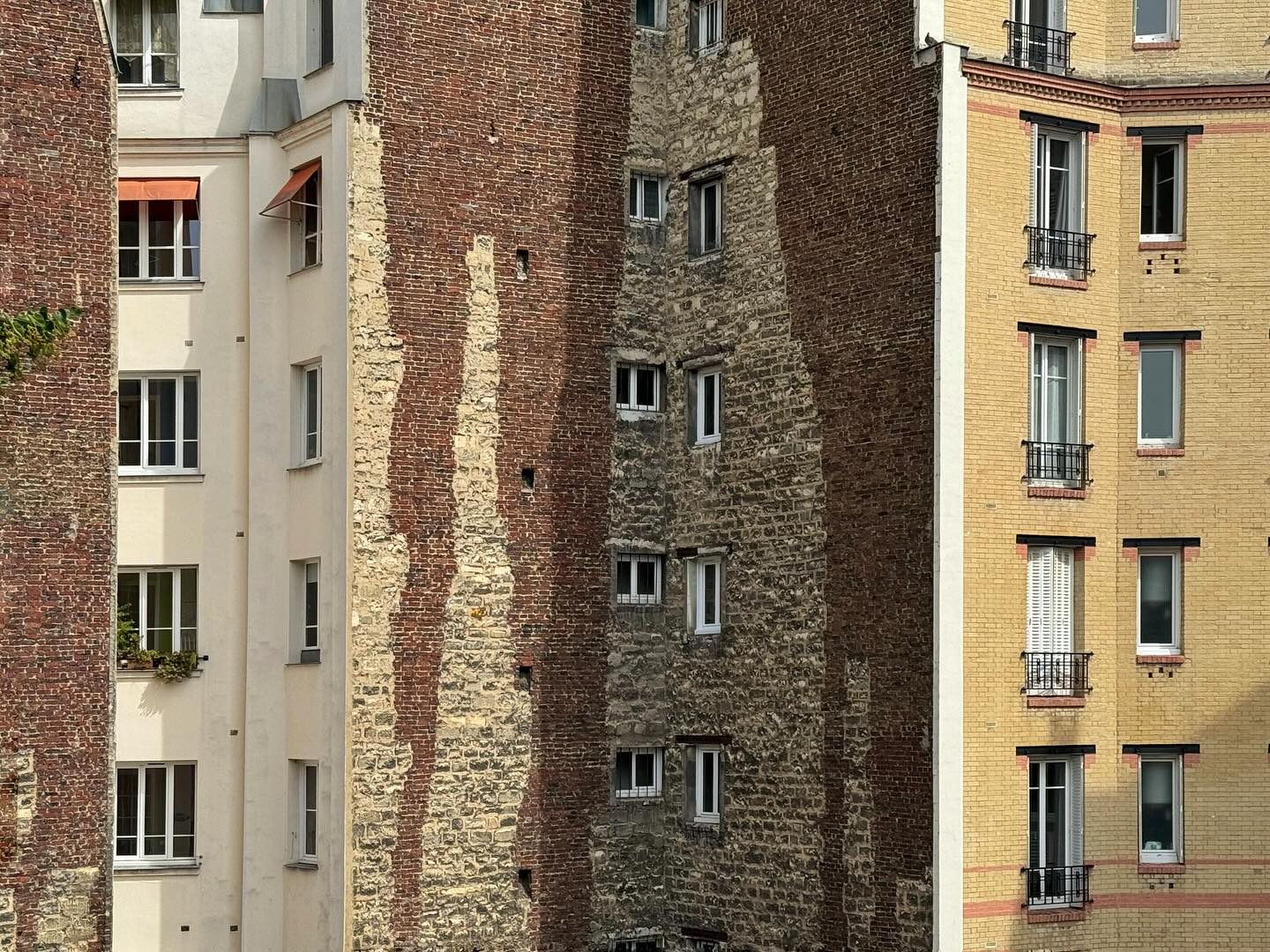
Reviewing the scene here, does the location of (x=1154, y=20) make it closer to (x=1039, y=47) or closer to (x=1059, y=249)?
(x=1039, y=47)

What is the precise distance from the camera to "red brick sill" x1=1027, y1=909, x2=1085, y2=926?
1112 inches

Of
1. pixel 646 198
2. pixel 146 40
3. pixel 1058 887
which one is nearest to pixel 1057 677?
pixel 1058 887

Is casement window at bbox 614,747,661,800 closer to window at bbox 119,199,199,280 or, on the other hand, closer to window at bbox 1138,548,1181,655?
window at bbox 1138,548,1181,655

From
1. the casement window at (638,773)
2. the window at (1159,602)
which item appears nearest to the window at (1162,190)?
the window at (1159,602)

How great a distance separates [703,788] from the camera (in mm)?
32562

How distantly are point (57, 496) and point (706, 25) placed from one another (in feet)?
42.1

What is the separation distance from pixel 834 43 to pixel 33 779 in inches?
602

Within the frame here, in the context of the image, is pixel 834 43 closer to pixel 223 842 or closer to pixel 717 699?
pixel 717 699

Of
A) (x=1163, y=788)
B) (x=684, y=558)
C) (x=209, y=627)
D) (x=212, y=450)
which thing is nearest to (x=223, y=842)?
(x=209, y=627)

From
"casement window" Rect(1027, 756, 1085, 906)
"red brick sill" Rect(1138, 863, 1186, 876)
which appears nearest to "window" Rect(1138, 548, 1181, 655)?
"casement window" Rect(1027, 756, 1085, 906)

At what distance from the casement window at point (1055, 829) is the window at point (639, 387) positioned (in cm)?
887

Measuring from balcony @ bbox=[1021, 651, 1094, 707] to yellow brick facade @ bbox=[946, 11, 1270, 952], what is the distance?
0.17 metres

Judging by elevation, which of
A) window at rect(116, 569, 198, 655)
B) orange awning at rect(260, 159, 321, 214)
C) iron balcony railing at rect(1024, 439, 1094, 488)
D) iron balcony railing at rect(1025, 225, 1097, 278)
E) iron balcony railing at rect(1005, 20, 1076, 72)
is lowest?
window at rect(116, 569, 198, 655)

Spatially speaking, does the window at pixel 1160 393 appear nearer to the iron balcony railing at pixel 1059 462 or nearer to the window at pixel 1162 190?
the iron balcony railing at pixel 1059 462
